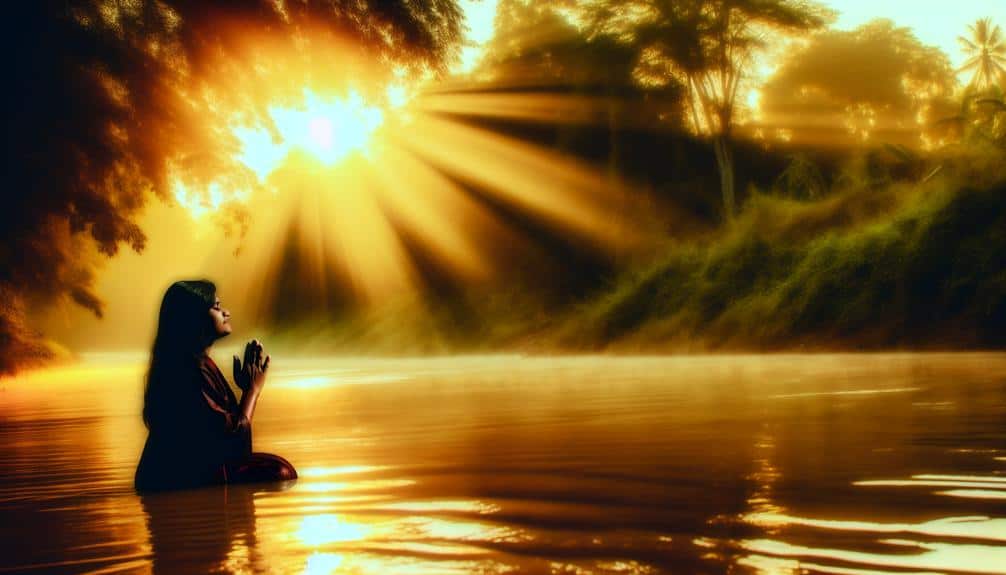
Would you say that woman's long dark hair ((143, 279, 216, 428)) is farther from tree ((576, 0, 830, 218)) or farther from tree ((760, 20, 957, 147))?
tree ((760, 20, 957, 147))

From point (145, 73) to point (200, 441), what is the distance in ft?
16.4

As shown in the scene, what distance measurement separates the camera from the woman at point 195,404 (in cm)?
562

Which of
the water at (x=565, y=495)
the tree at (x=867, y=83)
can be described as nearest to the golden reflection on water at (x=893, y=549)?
the water at (x=565, y=495)

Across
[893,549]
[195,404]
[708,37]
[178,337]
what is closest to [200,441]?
[195,404]

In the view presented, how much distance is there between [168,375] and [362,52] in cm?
478

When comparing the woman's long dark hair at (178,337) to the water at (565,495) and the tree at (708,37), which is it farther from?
the tree at (708,37)

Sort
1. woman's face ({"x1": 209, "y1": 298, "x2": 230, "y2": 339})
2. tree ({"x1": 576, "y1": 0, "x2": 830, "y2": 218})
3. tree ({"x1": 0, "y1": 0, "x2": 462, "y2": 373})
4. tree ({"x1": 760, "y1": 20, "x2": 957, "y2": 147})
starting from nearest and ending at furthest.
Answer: woman's face ({"x1": 209, "y1": 298, "x2": 230, "y2": 339}), tree ({"x1": 0, "y1": 0, "x2": 462, "y2": 373}), tree ({"x1": 576, "y1": 0, "x2": 830, "y2": 218}), tree ({"x1": 760, "y1": 20, "x2": 957, "y2": 147})

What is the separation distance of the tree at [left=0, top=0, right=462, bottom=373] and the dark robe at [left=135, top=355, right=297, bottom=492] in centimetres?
441

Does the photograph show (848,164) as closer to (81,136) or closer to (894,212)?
(894,212)

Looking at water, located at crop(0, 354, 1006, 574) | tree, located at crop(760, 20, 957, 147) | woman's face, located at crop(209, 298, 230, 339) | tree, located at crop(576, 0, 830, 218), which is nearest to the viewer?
water, located at crop(0, 354, 1006, 574)

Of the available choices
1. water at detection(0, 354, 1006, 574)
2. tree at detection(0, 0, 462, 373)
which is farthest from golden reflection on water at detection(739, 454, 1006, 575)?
tree at detection(0, 0, 462, 373)

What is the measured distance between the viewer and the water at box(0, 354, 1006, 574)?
3621mm

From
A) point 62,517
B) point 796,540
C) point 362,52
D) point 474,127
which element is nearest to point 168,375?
point 62,517

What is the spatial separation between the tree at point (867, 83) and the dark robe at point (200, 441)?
37.6 metres
